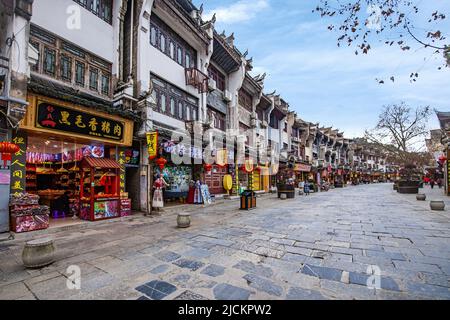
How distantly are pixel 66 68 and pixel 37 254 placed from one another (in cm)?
744

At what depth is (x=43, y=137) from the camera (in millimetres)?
8031

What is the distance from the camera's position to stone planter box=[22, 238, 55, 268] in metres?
4.29

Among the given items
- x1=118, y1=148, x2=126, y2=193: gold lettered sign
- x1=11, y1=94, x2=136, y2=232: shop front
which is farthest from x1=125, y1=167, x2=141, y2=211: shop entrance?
x1=118, y1=148, x2=126, y2=193: gold lettered sign

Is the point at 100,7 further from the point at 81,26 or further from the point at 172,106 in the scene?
the point at 172,106

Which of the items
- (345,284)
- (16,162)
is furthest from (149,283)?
(16,162)

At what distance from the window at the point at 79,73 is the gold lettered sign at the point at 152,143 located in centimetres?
338

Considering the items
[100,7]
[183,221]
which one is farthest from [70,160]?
[100,7]

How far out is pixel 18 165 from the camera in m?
6.93

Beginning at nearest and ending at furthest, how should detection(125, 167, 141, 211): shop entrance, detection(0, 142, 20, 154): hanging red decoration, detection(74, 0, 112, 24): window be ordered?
detection(0, 142, 20, 154): hanging red decoration
detection(74, 0, 112, 24): window
detection(125, 167, 141, 211): shop entrance

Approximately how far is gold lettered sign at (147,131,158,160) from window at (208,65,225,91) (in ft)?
31.1

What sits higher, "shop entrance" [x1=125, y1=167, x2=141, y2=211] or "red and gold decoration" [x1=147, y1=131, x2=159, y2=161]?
"red and gold decoration" [x1=147, y1=131, x2=159, y2=161]

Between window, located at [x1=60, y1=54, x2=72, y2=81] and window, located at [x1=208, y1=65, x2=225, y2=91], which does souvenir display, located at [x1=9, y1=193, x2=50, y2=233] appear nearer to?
window, located at [x1=60, y1=54, x2=72, y2=81]

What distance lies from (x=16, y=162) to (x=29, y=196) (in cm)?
116
